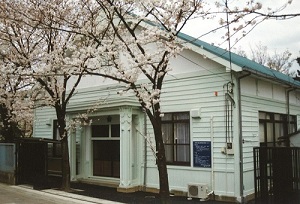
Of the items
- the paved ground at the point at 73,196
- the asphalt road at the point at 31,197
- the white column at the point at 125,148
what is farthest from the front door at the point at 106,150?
the asphalt road at the point at 31,197

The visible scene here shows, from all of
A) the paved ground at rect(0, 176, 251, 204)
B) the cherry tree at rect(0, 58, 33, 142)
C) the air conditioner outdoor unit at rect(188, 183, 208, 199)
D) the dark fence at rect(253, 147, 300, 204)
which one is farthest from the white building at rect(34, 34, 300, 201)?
the cherry tree at rect(0, 58, 33, 142)

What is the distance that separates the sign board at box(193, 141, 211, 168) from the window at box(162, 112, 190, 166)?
0.44 m

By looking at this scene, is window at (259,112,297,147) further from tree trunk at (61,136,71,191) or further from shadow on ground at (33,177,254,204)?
tree trunk at (61,136,71,191)

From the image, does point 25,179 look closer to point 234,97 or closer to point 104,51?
point 104,51

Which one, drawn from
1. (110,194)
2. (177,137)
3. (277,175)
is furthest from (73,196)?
(277,175)

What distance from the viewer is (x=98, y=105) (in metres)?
15.0

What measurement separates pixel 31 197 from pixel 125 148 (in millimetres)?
3896

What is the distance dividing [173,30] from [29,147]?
10082 millimetres

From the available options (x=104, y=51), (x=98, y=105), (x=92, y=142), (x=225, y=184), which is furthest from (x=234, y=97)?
(x=92, y=142)

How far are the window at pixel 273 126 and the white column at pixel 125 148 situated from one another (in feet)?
17.1

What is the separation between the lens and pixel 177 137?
13.4 meters

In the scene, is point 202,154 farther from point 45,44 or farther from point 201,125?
point 45,44

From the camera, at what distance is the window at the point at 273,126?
1382cm

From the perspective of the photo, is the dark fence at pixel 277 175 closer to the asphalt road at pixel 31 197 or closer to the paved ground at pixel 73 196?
the paved ground at pixel 73 196
